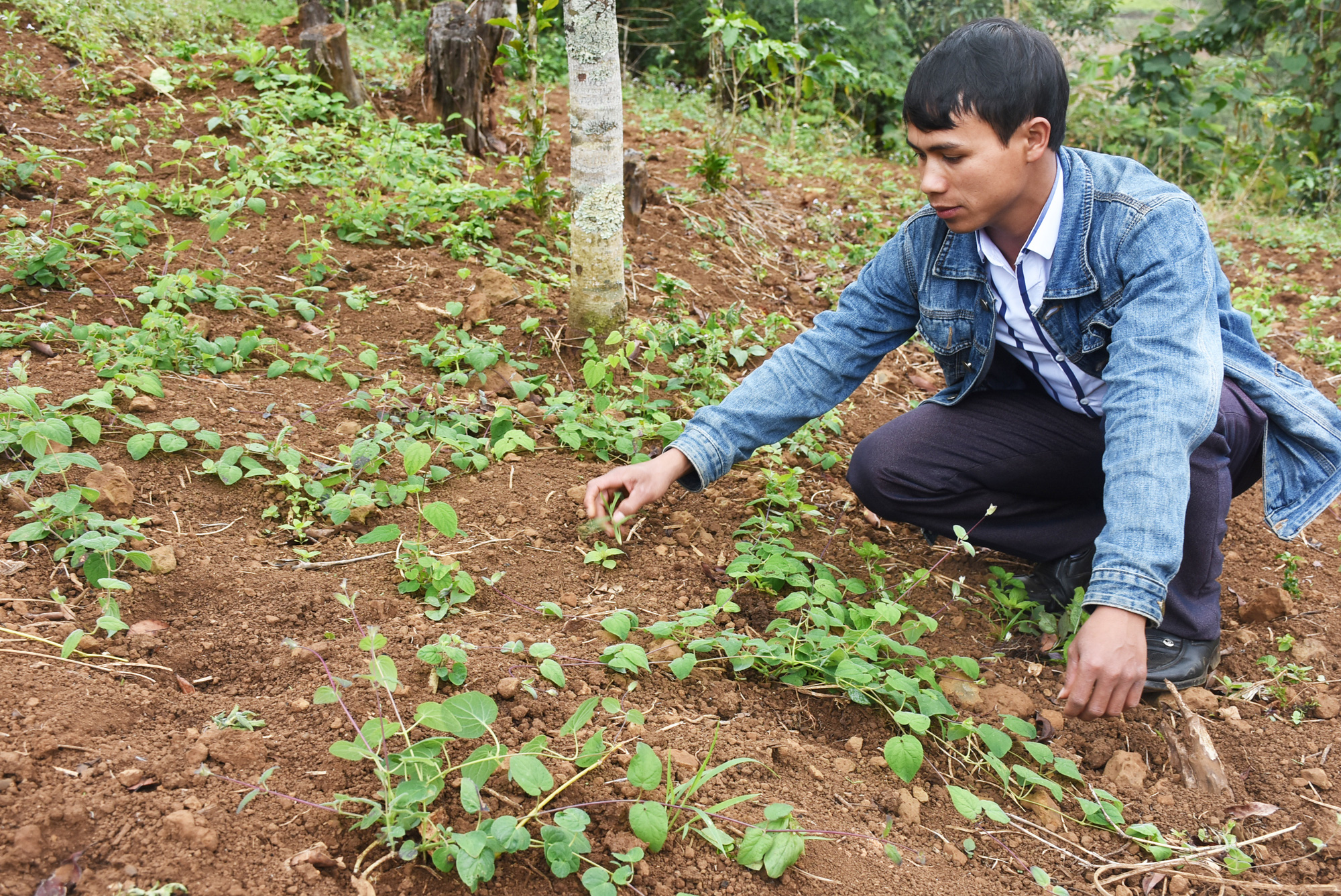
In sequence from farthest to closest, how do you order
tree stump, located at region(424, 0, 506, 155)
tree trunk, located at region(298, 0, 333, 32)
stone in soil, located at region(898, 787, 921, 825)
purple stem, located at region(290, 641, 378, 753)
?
tree trunk, located at region(298, 0, 333, 32), tree stump, located at region(424, 0, 506, 155), stone in soil, located at region(898, 787, 921, 825), purple stem, located at region(290, 641, 378, 753)

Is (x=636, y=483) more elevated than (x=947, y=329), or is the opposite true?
(x=947, y=329)

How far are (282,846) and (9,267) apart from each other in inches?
101

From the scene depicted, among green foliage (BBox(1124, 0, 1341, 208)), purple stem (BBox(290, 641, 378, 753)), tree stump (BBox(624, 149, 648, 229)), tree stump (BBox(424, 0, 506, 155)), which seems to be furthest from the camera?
green foliage (BBox(1124, 0, 1341, 208))

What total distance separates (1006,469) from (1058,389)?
0.83 feet

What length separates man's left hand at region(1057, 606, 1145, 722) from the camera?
163 cm

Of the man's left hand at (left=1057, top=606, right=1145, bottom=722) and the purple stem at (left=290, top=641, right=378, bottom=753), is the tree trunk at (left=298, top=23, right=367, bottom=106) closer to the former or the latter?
the purple stem at (left=290, top=641, right=378, bottom=753)

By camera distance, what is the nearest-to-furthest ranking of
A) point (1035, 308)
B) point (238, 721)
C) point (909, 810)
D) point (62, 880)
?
1. point (62, 880)
2. point (238, 721)
3. point (909, 810)
4. point (1035, 308)

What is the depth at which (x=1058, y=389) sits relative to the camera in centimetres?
245

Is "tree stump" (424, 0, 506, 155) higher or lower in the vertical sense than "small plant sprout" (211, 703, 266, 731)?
higher

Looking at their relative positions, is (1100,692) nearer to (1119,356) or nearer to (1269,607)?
(1119,356)

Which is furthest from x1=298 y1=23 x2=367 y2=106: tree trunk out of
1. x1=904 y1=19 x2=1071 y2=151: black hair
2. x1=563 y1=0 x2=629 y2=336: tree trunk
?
x1=904 y1=19 x2=1071 y2=151: black hair

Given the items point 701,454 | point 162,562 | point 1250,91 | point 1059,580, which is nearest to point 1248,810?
point 1059,580

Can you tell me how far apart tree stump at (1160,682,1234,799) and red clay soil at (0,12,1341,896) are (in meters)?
0.04

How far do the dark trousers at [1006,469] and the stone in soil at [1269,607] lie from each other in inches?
9.1
